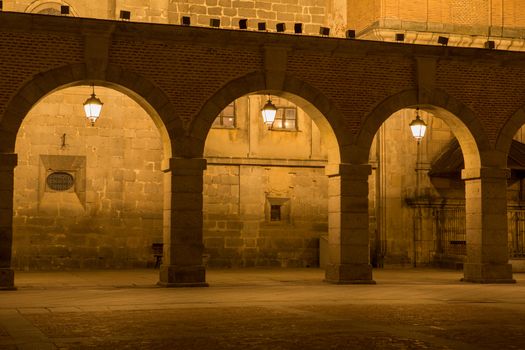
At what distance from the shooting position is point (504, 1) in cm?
2844

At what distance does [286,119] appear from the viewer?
26.8m

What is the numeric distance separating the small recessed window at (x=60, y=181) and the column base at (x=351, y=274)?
319 inches

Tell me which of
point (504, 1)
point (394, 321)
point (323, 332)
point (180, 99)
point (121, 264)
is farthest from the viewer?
point (504, 1)

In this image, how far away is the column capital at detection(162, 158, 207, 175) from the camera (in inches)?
Answer: 763

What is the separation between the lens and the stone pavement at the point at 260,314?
35.0ft

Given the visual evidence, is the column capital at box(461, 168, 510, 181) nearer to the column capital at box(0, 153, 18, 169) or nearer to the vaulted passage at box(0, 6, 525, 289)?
the vaulted passage at box(0, 6, 525, 289)

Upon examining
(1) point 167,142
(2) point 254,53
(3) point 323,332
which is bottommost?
(3) point 323,332

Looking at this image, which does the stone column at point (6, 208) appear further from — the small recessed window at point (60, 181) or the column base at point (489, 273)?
the column base at point (489, 273)

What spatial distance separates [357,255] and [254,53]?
16.4ft

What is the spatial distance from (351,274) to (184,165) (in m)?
4.41

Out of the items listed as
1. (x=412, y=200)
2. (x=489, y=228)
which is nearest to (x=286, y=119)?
(x=412, y=200)

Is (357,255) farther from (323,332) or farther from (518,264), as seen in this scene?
(323,332)

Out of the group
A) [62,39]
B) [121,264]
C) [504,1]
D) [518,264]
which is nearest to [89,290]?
[62,39]

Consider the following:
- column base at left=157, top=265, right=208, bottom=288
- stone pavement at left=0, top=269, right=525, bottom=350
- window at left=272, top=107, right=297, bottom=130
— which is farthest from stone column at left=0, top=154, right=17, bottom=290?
window at left=272, top=107, right=297, bottom=130
